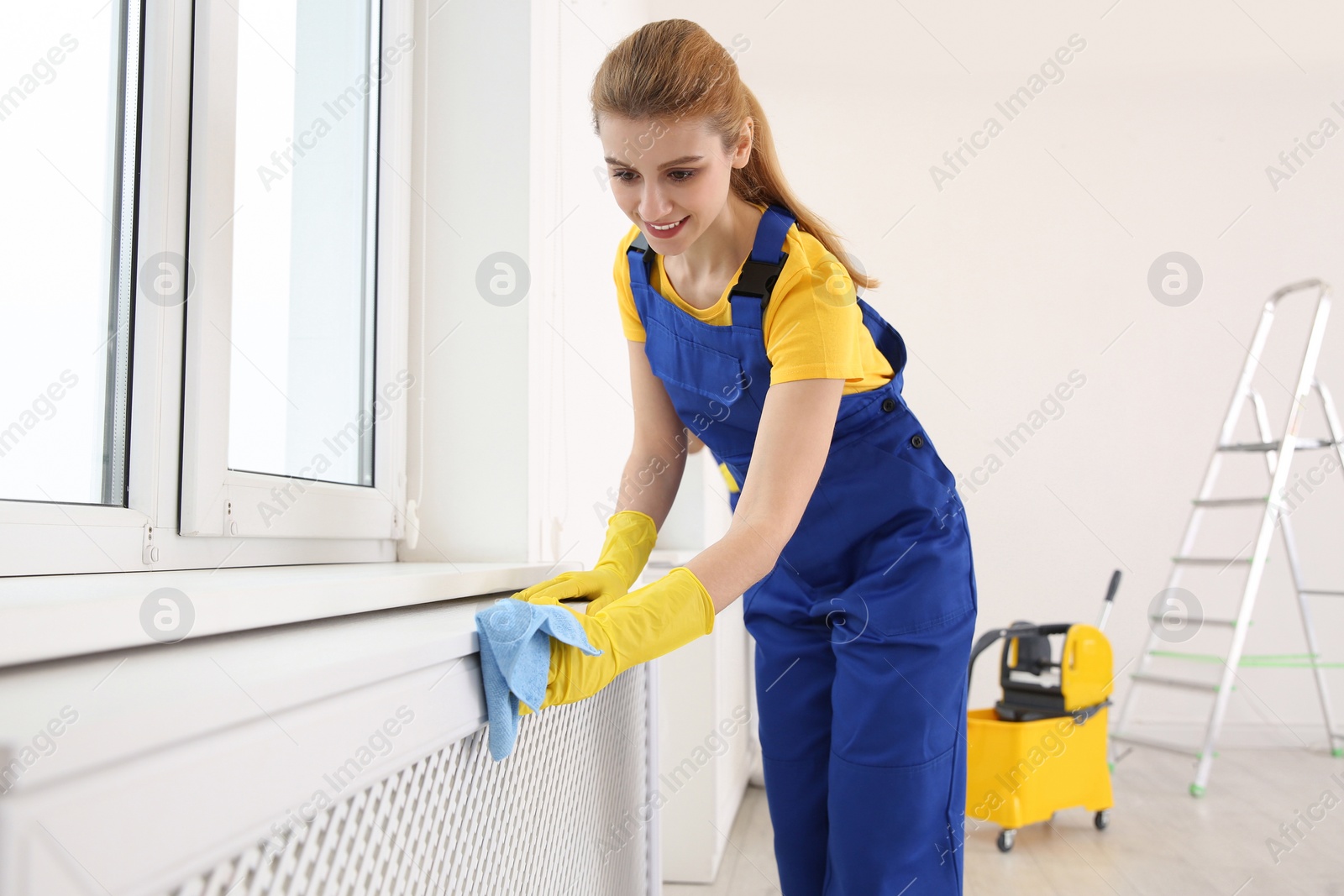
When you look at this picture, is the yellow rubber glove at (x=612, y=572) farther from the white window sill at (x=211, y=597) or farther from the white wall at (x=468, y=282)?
the white wall at (x=468, y=282)

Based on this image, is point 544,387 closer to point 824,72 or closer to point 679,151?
point 679,151

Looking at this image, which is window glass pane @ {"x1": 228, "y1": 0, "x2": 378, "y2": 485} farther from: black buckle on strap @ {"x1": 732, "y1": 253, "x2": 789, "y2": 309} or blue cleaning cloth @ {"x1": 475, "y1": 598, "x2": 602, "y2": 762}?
black buckle on strap @ {"x1": 732, "y1": 253, "x2": 789, "y2": 309}

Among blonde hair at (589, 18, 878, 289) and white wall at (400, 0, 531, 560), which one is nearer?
blonde hair at (589, 18, 878, 289)

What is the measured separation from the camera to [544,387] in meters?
1.46

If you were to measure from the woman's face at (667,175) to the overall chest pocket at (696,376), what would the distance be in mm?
152

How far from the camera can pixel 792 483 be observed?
96 centimetres

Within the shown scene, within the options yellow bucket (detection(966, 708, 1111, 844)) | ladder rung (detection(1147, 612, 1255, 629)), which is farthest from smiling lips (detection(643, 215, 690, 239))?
ladder rung (detection(1147, 612, 1255, 629))

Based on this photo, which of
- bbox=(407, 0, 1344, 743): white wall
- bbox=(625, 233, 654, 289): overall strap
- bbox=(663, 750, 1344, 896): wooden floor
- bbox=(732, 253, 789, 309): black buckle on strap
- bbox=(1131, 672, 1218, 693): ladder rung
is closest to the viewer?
bbox=(732, 253, 789, 309): black buckle on strap

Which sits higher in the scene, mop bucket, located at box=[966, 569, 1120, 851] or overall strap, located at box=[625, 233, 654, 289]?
overall strap, located at box=[625, 233, 654, 289]

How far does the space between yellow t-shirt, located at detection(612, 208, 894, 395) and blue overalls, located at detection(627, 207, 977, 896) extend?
16mm

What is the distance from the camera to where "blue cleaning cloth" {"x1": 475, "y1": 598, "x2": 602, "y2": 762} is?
773 millimetres

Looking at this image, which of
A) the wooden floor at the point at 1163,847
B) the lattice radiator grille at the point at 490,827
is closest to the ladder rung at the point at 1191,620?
the wooden floor at the point at 1163,847

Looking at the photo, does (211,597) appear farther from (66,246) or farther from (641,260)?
(641,260)

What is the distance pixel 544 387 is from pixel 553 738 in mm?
618
